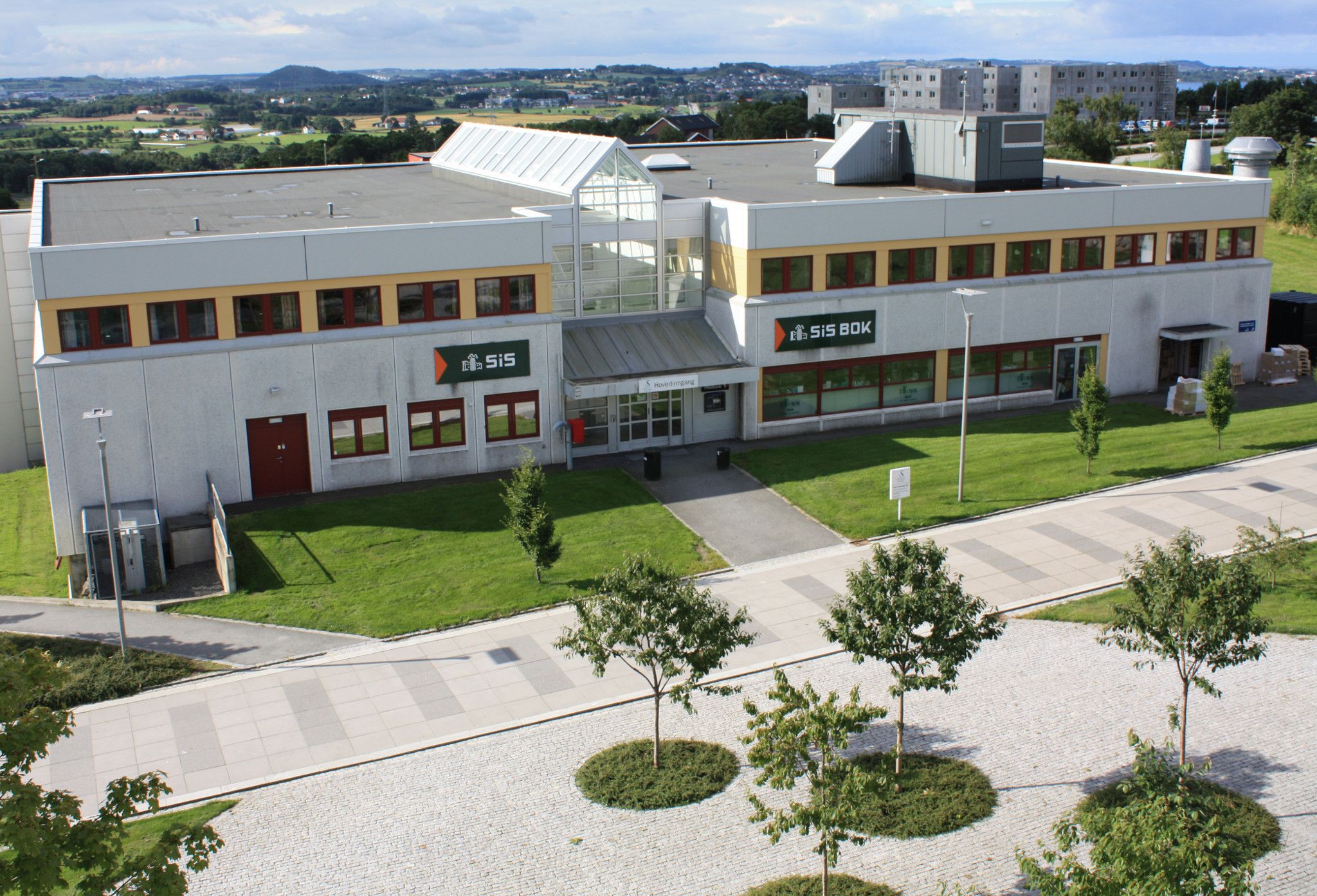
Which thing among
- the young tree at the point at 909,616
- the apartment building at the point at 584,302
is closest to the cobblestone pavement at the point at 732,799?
the young tree at the point at 909,616

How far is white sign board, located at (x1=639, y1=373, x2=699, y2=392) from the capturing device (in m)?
37.9

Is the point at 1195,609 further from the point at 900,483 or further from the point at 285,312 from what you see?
the point at 285,312

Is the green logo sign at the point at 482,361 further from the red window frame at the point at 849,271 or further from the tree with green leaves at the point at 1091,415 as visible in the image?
the tree with green leaves at the point at 1091,415

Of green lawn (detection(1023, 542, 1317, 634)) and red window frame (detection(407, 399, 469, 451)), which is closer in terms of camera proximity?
green lawn (detection(1023, 542, 1317, 634))

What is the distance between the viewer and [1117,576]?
2950 cm

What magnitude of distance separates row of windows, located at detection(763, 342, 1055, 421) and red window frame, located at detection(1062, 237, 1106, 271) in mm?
2820

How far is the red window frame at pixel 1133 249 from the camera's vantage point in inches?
1726

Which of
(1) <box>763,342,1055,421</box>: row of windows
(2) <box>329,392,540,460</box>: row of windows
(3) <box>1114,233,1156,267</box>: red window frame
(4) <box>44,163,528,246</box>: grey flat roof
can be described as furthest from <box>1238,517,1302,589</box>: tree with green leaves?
(4) <box>44,163,528,246</box>: grey flat roof

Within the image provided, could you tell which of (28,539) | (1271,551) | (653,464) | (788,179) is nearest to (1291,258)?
(788,179)

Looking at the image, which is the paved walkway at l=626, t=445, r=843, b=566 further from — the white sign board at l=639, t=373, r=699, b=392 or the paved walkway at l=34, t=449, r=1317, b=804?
the white sign board at l=639, t=373, r=699, b=392

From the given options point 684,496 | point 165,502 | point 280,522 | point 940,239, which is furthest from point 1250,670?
point 165,502

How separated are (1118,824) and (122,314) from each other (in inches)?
1101

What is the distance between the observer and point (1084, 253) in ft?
143

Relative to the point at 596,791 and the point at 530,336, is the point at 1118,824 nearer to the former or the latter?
the point at 596,791
